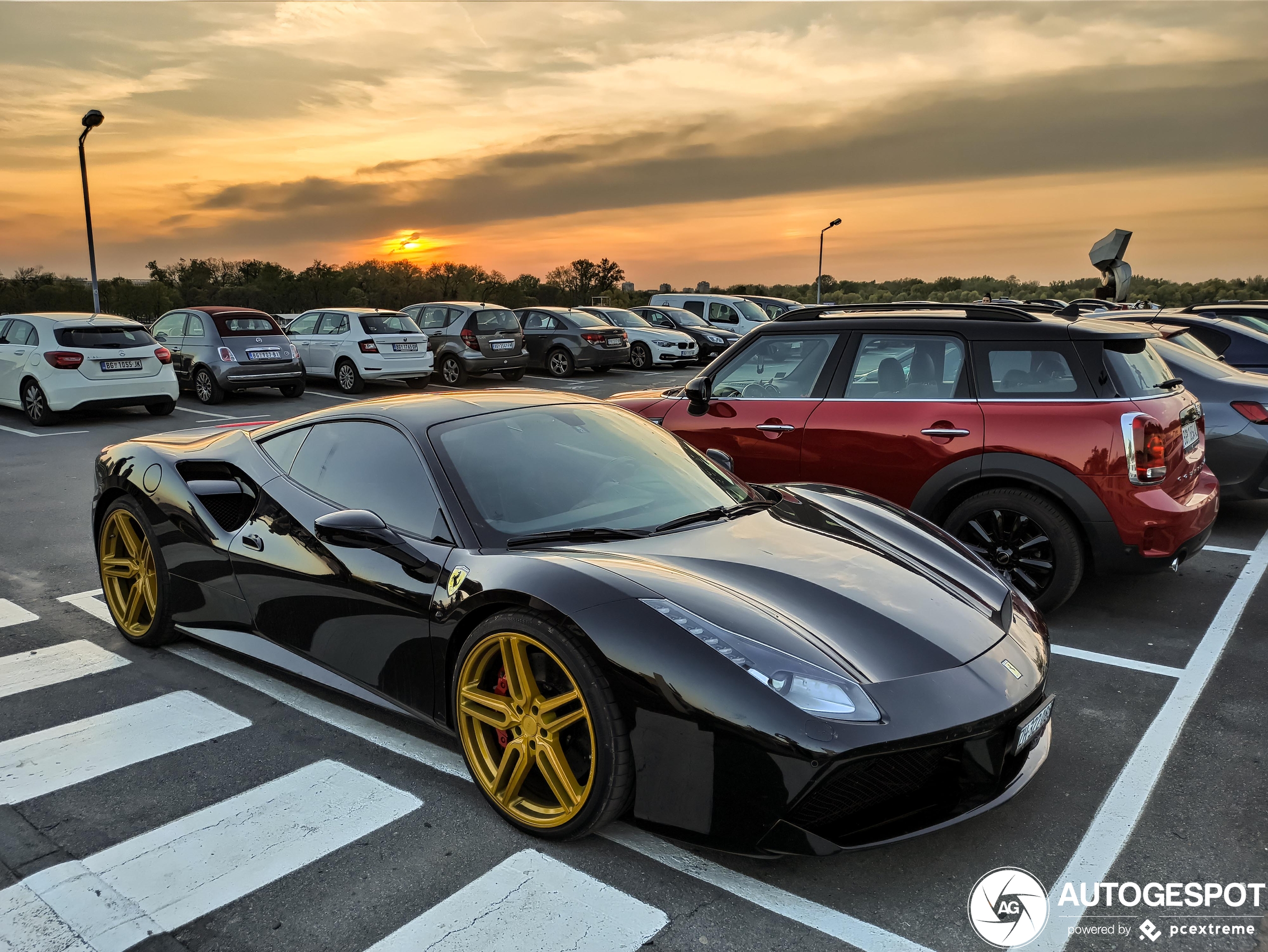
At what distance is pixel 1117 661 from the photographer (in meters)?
4.61

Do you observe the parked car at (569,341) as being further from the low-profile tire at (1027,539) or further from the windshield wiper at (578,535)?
the windshield wiper at (578,535)

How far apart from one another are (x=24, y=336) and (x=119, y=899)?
13.9m

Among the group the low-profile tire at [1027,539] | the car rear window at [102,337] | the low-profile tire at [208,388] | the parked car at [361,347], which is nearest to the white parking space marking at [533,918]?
the low-profile tire at [1027,539]

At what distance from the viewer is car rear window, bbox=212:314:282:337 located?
54.4ft

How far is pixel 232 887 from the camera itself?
9.06 ft

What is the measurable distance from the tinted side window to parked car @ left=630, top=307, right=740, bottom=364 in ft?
66.2

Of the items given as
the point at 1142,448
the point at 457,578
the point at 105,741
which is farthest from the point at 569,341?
the point at 457,578

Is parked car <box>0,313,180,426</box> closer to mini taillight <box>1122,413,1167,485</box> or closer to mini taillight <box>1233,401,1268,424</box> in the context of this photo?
mini taillight <box>1122,413,1167,485</box>

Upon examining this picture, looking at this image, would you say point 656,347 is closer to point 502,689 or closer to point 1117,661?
point 1117,661

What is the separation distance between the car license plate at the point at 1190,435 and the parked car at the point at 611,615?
214 centimetres

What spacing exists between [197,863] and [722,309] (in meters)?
25.3

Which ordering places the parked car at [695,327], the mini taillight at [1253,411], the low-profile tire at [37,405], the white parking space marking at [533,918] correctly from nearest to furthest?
the white parking space marking at [533,918] < the mini taillight at [1253,411] < the low-profile tire at [37,405] < the parked car at [695,327]

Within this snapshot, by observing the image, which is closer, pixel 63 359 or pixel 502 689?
pixel 502 689

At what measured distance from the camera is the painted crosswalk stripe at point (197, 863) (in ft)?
8.55
